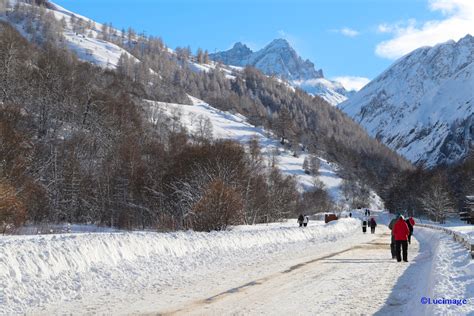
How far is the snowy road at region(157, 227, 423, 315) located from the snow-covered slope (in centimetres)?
12820

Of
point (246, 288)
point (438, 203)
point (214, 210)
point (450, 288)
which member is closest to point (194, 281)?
point (246, 288)

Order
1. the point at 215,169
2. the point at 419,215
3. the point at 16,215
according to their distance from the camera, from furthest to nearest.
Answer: the point at 419,215 → the point at 215,169 → the point at 16,215

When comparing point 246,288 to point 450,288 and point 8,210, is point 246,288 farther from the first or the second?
point 8,210

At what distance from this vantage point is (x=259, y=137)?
17712cm

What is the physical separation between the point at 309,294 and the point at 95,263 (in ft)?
20.2

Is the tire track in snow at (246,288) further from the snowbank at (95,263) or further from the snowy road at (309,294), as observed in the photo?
the snowbank at (95,263)

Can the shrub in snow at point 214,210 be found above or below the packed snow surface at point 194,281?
above

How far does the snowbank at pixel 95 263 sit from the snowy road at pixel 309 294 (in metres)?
2.36

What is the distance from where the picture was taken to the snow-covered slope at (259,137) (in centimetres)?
15212

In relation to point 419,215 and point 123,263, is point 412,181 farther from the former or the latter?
point 123,263

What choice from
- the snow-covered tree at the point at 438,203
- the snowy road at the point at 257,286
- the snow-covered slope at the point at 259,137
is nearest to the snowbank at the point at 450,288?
the snowy road at the point at 257,286

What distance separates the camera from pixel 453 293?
988cm

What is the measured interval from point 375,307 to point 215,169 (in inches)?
1796

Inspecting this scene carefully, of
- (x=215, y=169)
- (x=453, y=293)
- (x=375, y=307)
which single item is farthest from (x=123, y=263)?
(x=215, y=169)
